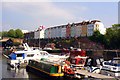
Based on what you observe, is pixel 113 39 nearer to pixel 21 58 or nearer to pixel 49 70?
Answer: pixel 21 58

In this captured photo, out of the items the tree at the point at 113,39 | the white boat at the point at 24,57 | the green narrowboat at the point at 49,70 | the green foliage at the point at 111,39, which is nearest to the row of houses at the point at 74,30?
the green foliage at the point at 111,39

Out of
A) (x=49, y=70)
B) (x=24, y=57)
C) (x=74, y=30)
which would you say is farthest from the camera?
(x=74, y=30)

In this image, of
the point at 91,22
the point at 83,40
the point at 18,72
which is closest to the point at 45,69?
the point at 18,72

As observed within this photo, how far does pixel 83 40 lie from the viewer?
7869 cm

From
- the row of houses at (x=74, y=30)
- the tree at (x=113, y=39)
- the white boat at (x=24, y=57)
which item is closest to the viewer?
the white boat at (x=24, y=57)

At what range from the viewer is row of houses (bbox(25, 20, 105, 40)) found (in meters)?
95.1

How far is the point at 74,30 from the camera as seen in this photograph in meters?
109

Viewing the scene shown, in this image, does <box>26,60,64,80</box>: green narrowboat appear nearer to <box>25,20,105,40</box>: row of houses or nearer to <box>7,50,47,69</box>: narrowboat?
<box>7,50,47,69</box>: narrowboat

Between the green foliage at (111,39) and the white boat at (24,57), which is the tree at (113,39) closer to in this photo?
the green foliage at (111,39)

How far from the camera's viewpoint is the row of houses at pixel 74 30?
312 feet

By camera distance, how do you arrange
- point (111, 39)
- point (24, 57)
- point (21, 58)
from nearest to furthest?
point (21, 58) < point (24, 57) < point (111, 39)

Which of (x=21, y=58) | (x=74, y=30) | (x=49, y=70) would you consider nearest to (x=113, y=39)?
(x=21, y=58)

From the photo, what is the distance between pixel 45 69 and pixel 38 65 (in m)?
2.97

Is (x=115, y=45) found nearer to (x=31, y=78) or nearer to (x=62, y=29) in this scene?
(x=31, y=78)
